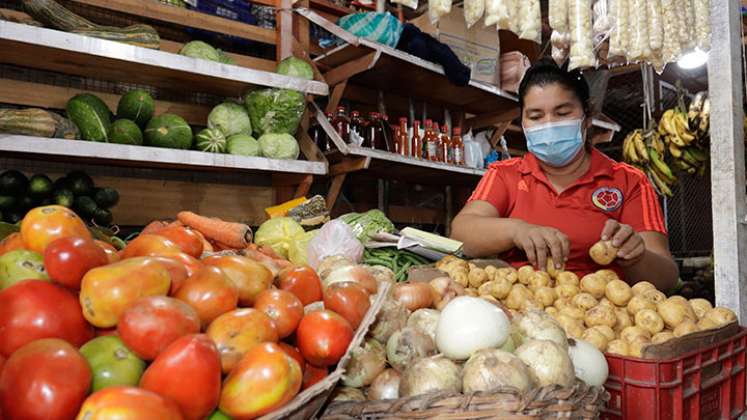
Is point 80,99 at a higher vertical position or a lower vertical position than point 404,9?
lower

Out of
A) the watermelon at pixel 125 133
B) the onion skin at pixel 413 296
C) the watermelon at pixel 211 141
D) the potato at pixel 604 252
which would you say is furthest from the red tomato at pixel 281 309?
the watermelon at pixel 211 141

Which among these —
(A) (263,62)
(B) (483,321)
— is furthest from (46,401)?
(A) (263,62)

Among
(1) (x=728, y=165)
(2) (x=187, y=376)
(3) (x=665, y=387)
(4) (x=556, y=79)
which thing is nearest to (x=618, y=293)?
(3) (x=665, y=387)

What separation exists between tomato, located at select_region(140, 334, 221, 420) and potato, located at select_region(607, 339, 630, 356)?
1181 millimetres

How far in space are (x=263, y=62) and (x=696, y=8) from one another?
2.80m

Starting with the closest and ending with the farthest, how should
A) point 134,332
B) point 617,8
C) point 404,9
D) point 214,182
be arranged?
point 134,332
point 617,8
point 214,182
point 404,9

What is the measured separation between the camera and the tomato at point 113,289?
3.01 feet

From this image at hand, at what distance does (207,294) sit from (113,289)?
0.51 feet

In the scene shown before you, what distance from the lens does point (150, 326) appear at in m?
0.88

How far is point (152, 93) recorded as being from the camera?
374 cm

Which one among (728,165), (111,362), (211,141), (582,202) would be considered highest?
(211,141)

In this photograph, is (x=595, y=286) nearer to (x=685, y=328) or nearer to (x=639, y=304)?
(x=639, y=304)

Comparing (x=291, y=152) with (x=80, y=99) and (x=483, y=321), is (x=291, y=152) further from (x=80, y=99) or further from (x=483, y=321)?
(x=483, y=321)

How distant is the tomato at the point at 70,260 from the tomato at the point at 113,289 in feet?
0.11
